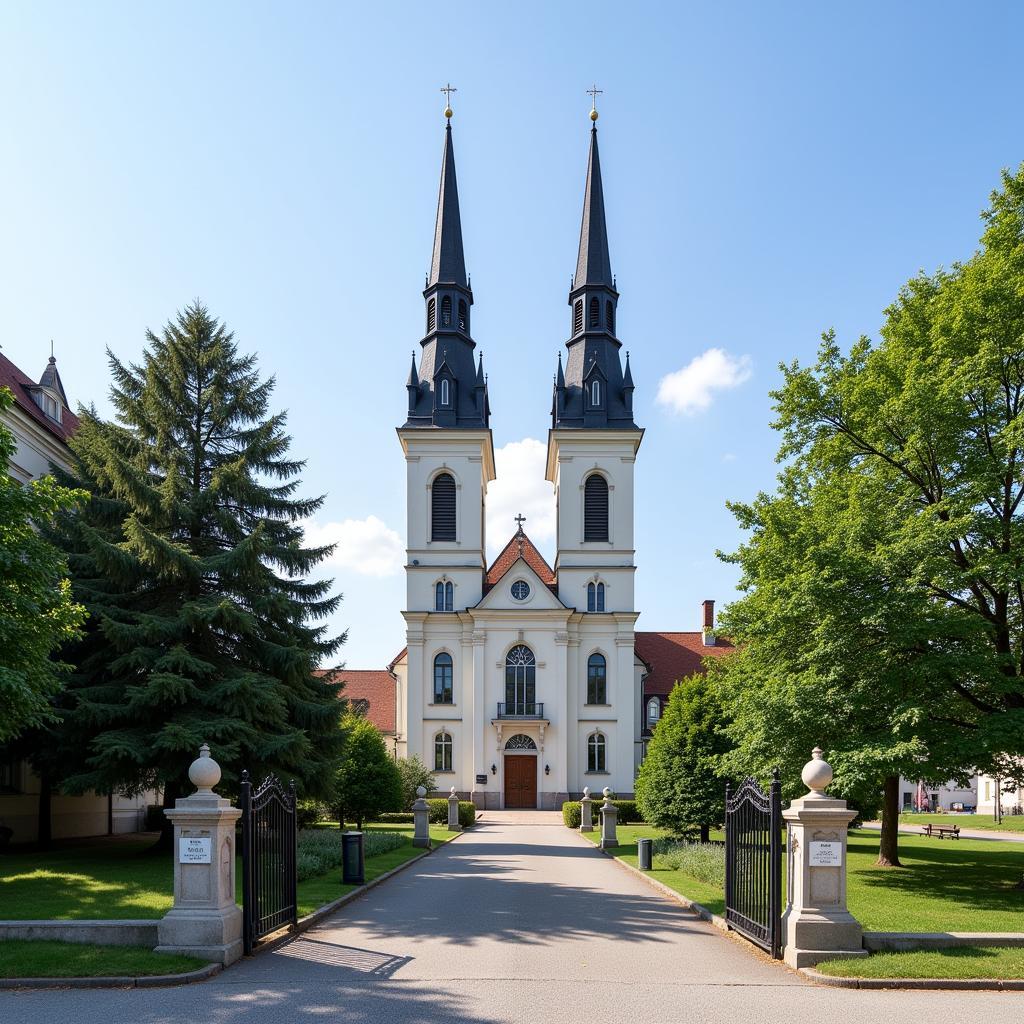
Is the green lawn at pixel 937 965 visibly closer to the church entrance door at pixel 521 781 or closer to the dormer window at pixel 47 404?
the dormer window at pixel 47 404

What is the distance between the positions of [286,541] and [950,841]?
25730 millimetres

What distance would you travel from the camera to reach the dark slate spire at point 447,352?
49.6 meters

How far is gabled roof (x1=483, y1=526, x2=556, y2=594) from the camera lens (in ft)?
169

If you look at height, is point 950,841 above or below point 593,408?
below

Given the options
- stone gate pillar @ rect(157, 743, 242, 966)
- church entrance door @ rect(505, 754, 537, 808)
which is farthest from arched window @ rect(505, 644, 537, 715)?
stone gate pillar @ rect(157, 743, 242, 966)

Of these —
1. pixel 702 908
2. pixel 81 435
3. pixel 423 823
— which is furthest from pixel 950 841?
pixel 81 435

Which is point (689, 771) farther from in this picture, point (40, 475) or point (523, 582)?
point (523, 582)

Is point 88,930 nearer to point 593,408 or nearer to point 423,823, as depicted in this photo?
point 423,823

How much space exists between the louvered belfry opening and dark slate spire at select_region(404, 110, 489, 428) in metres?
3.03

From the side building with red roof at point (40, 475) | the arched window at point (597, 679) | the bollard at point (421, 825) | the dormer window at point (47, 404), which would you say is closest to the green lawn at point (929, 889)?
the bollard at point (421, 825)

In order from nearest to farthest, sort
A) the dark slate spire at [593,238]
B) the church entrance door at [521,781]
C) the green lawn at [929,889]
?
the green lawn at [929,889], the church entrance door at [521,781], the dark slate spire at [593,238]

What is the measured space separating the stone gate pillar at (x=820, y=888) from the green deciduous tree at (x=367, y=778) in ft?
66.8

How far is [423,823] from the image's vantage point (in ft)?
86.8

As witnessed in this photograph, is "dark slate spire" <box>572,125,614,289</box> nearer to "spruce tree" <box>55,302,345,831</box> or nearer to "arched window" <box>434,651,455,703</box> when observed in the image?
"arched window" <box>434,651,455,703</box>
